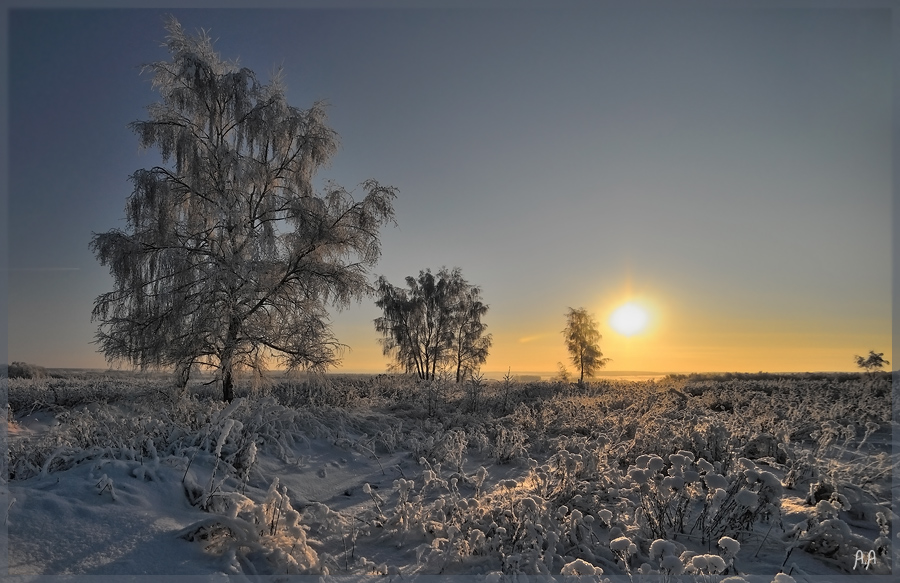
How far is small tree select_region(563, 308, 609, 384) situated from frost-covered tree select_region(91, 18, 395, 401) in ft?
72.8

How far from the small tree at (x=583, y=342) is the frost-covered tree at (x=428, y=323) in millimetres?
6947

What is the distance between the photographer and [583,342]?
31.2 m

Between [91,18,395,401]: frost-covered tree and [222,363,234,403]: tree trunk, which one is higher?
[91,18,395,401]: frost-covered tree

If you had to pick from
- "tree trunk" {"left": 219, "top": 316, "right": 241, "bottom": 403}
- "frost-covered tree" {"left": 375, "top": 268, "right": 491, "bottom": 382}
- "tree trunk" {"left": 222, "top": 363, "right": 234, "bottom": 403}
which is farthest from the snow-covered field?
"frost-covered tree" {"left": 375, "top": 268, "right": 491, "bottom": 382}

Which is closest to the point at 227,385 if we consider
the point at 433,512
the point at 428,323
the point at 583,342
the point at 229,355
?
the point at 229,355

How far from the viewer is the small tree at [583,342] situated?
31.1 m

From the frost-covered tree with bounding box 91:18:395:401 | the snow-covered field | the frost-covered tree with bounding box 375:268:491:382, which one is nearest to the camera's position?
the snow-covered field

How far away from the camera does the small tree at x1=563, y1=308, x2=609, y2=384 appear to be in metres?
31.1

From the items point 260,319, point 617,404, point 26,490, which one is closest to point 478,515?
point 26,490

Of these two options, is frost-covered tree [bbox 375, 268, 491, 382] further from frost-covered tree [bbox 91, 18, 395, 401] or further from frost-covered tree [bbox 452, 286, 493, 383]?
frost-covered tree [bbox 91, 18, 395, 401]

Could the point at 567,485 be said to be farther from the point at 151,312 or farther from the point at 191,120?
the point at 191,120

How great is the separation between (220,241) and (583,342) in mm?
25108

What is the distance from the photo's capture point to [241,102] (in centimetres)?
1109

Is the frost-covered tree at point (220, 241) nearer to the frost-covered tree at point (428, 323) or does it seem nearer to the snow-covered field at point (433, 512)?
the snow-covered field at point (433, 512)
